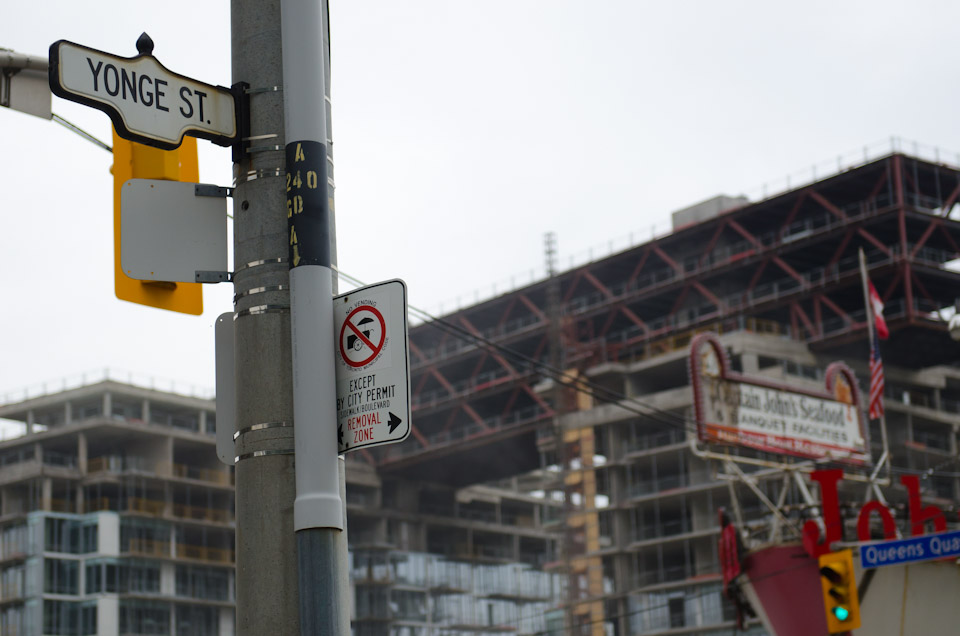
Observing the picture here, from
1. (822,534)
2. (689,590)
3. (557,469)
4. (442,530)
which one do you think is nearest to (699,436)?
(822,534)

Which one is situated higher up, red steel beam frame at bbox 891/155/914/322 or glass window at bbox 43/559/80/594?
red steel beam frame at bbox 891/155/914/322

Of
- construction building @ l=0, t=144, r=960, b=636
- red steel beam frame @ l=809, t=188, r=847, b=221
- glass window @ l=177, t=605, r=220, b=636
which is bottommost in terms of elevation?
glass window @ l=177, t=605, r=220, b=636

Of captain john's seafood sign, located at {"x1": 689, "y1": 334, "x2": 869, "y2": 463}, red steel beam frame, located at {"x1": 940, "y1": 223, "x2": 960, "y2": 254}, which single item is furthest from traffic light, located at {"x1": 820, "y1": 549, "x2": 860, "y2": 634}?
red steel beam frame, located at {"x1": 940, "y1": 223, "x2": 960, "y2": 254}

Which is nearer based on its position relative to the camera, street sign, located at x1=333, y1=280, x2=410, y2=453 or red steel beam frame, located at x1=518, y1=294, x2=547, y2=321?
street sign, located at x1=333, y1=280, x2=410, y2=453

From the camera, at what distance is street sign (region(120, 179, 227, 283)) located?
6457 millimetres

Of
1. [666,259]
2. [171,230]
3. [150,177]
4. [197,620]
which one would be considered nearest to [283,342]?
[171,230]

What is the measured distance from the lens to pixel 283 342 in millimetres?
6262

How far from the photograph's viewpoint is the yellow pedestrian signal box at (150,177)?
21.4 feet

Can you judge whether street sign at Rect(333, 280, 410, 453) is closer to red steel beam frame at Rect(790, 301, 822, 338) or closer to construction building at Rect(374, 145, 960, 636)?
construction building at Rect(374, 145, 960, 636)

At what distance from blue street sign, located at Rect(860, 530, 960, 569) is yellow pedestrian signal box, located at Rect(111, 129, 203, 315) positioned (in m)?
18.6

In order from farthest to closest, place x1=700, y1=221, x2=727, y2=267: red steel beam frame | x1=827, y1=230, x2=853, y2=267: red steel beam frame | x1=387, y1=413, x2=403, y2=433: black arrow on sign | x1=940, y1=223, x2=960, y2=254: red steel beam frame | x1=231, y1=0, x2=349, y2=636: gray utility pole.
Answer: x1=700, y1=221, x2=727, y2=267: red steel beam frame
x1=827, y1=230, x2=853, y2=267: red steel beam frame
x1=940, y1=223, x2=960, y2=254: red steel beam frame
x1=387, y1=413, x2=403, y2=433: black arrow on sign
x1=231, y1=0, x2=349, y2=636: gray utility pole

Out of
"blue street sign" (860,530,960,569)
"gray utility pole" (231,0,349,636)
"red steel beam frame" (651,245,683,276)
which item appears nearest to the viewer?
"gray utility pole" (231,0,349,636)

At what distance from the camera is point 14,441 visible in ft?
414

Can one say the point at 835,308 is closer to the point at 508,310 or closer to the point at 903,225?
the point at 903,225
